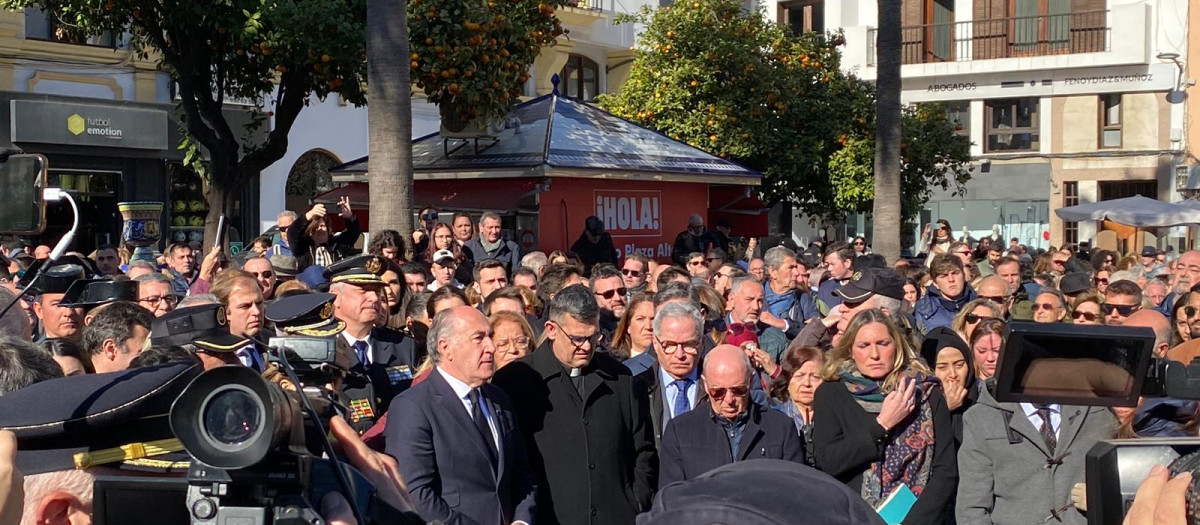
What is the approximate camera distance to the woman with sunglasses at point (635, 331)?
755 centimetres

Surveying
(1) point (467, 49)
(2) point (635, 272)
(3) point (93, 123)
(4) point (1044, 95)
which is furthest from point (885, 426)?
(4) point (1044, 95)

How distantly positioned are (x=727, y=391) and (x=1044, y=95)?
31.3 metres

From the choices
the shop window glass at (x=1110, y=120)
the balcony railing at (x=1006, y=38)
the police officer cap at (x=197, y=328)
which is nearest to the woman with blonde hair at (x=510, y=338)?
the police officer cap at (x=197, y=328)

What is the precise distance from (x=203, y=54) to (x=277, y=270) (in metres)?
6.84

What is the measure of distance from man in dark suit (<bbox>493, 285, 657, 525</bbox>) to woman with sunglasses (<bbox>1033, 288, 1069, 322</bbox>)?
158 inches

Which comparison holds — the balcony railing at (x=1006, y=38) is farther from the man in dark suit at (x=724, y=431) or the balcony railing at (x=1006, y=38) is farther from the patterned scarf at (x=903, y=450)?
the man in dark suit at (x=724, y=431)

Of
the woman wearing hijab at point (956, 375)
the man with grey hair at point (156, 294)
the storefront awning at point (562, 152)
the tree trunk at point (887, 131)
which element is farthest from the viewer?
the tree trunk at point (887, 131)

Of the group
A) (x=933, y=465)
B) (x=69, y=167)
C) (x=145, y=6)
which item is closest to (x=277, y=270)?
(x=933, y=465)

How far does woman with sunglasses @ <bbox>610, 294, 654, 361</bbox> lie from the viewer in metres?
7.55

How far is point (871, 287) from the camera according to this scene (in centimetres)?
874

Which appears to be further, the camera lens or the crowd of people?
the crowd of people

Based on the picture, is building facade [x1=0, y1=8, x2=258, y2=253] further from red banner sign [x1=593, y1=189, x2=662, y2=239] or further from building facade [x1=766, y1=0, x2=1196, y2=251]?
building facade [x1=766, y1=0, x2=1196, y2=251]

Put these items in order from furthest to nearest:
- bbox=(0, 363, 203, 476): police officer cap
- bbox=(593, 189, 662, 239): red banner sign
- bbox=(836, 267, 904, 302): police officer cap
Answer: bbox=(593, 189, 662, 239): red banner sign, bbox=(836, 267, 904, 302): police officer cap, bbox=(0, 363, 203, 476): police officer cap

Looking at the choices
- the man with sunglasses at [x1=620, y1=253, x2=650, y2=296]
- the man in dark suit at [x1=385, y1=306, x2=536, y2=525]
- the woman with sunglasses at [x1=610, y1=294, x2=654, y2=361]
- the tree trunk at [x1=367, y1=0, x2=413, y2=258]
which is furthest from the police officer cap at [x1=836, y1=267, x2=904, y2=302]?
A: the tree trunk at [x1=367, y1=0, x2=413, y2=258]
